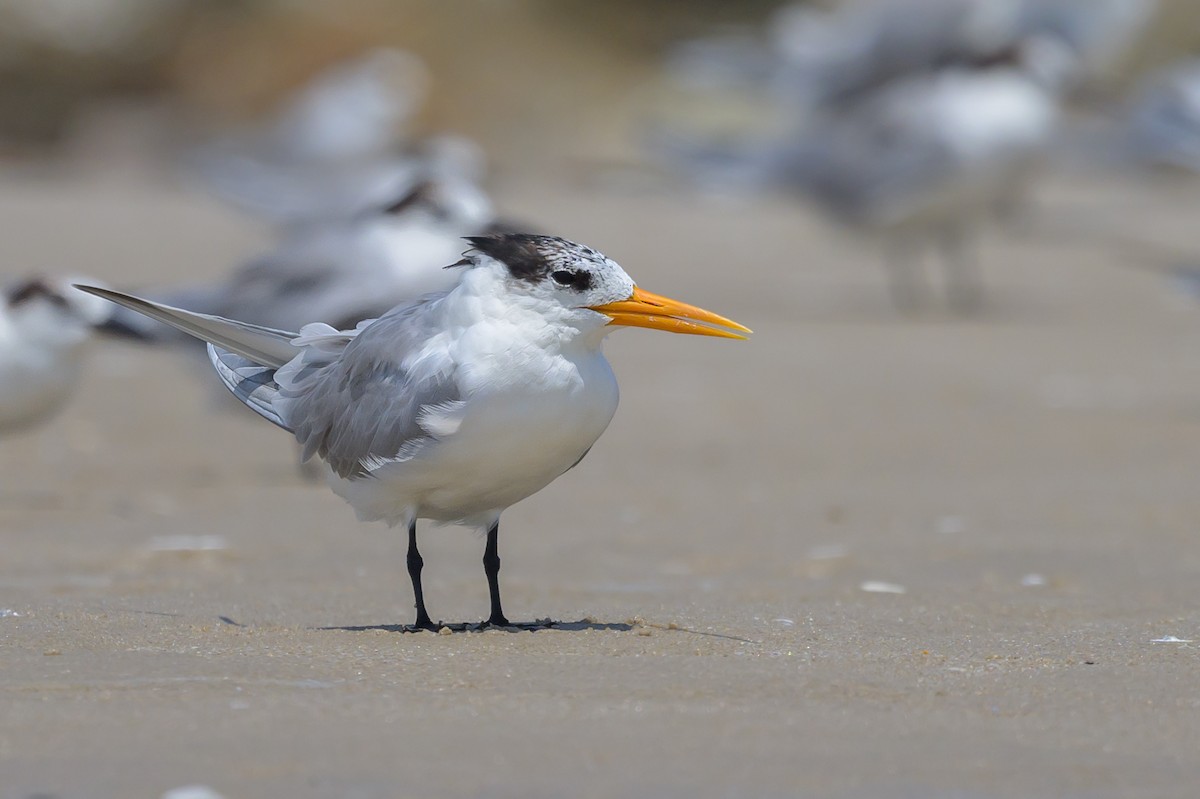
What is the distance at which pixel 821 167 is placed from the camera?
11789 millimetres

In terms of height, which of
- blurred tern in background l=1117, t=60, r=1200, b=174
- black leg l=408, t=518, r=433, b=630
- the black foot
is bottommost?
the black foot

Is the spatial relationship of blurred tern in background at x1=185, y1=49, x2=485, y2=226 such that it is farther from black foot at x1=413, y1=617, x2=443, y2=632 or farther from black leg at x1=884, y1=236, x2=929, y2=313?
black foot at x1=413, y1=617, x2=443, y2=632

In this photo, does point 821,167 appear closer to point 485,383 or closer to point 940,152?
point 940,152

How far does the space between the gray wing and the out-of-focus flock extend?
7.54 ft

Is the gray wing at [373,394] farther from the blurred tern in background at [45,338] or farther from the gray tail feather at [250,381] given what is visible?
the blurred tern in background at [45,338]

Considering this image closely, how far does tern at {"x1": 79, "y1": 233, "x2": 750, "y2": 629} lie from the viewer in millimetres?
3445

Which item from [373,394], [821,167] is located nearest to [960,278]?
[821,167]

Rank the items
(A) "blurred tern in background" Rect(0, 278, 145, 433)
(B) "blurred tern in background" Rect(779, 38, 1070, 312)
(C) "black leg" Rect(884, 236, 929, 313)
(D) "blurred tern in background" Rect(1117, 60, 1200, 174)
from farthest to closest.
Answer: (C) "black leg" Rect(884, 236, 929, 313) → (B) "blurred tern in background" Rect(779, 38, 1070, 312) → (D) "blurred tern in background" Rect(1117, 60, 1200, 174) → (A) "blurred tern in background" Rect(0, 278, 145, 433)

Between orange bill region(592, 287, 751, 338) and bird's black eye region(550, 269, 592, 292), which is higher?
bird's black eye region(550, 269, 592, 292)

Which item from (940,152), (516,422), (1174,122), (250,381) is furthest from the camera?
(940,152)

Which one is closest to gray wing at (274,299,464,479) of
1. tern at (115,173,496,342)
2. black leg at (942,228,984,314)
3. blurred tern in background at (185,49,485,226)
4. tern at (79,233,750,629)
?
tern at (79,233,750,629)

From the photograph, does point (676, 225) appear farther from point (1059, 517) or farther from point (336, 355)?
point (336, 355)

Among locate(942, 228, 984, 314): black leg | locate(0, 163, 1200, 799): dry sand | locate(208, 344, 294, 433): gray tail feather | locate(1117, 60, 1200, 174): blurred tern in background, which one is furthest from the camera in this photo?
locate(942, 228, 984, 314): black leg

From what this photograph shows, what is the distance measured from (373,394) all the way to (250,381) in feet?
1.81
